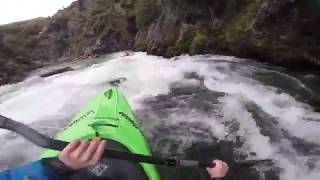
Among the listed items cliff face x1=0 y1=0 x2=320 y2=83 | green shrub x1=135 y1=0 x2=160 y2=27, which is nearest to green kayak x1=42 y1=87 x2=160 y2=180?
cliff face x1=0 y1=0 x2=320 y2=83

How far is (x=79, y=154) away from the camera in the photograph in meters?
1.68

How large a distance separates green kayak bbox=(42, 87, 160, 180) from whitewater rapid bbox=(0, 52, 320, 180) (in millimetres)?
966

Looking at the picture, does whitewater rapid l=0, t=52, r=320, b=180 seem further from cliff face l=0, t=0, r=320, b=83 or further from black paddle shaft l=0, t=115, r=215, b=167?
black paddle shaft l=0, t=115, r=215, b=167

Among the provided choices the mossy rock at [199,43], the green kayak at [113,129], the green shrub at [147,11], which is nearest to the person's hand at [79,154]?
the green kayak at [113,129]

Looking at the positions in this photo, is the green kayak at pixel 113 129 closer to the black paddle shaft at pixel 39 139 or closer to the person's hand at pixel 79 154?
the black paddle shaft at pixel 39 139

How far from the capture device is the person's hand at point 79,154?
66.2 inches

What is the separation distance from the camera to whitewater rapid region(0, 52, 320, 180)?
5406mm

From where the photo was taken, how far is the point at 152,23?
15.2 meters

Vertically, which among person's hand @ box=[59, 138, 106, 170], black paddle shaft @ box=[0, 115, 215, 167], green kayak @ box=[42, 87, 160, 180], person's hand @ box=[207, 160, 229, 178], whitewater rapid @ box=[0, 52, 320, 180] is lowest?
whitewater rapid @ box=[0, 52, 320, 180]

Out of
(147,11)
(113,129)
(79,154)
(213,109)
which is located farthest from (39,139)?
(147,11)

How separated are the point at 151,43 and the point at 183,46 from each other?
8.89ft

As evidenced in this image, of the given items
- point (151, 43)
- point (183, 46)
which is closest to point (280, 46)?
point (183, 46)

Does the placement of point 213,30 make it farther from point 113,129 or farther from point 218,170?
point 218,170

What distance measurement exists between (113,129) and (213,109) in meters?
3.07
